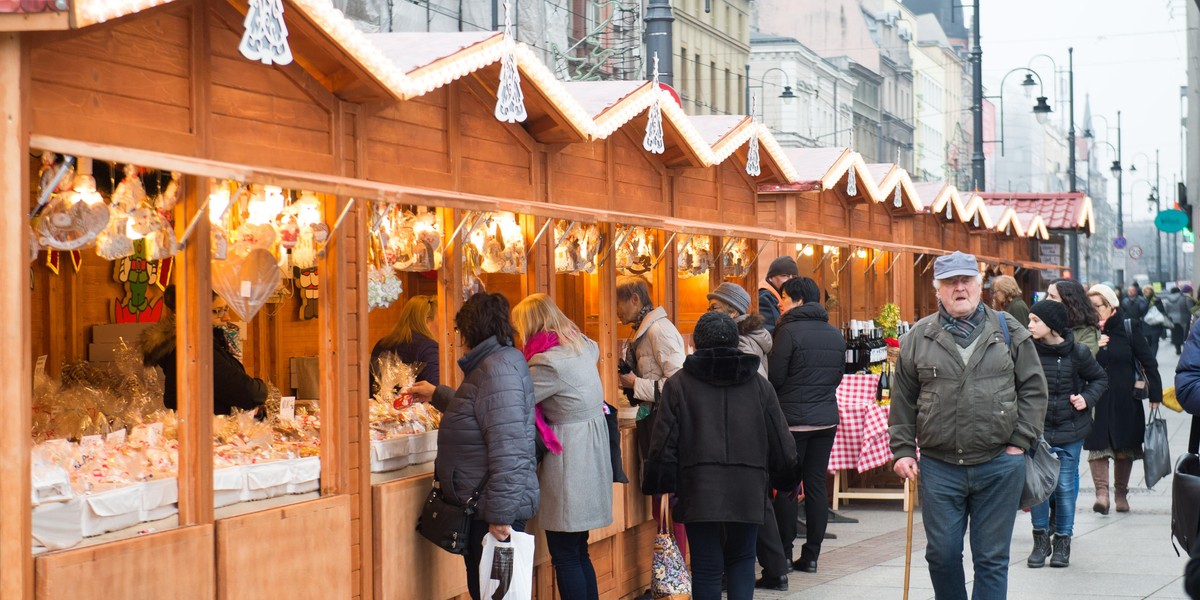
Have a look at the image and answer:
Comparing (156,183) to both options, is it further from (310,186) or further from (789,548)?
(789,548)

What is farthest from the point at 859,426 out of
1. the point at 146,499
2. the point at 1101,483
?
the point at 146,499

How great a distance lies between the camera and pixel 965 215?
20.0 m

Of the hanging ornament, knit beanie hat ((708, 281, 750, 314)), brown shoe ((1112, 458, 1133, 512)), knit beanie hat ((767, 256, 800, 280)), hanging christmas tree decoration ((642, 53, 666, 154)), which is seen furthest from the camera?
brown shoe ((1112, 458, 1133, 512))

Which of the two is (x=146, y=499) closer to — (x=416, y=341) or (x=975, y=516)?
(x=416, y=341)

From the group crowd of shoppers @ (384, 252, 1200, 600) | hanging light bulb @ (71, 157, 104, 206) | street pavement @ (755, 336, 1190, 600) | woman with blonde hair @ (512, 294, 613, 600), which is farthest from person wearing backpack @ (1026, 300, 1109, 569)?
hanging light bulb @ (71, 157, 104, 206)

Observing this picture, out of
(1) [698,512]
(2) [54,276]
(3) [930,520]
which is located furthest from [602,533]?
(2) [54,276]

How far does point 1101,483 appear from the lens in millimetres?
11773

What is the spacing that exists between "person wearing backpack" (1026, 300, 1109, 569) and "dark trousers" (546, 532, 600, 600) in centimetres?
372

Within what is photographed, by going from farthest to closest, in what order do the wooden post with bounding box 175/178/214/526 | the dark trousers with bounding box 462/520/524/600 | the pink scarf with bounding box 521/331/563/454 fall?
the pink scarf with bounding box 521/331/563/454 < the dark trousers with bounding box 462/520/524/600 < the wooden post with bounding box 175/178/214/526

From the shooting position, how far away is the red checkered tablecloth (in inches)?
468

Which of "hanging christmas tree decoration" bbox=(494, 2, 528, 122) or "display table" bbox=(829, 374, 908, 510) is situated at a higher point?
"hanging christmas tree decoration" bbox=(494, 2, 528, 122)

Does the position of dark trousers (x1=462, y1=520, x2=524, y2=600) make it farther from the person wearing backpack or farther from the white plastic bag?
the person wearing backpack

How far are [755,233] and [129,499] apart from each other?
602 cm

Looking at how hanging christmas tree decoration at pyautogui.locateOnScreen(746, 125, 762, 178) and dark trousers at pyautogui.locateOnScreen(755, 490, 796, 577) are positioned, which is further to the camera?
hanging christmas tree decoration at pyautogui.locateOnScreen(746, 125, 762, 178)
